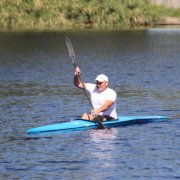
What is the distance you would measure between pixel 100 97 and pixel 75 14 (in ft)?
157

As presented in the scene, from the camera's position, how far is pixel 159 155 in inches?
882

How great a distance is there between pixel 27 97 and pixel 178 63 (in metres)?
16.2

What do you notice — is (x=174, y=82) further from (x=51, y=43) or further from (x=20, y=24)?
(x=20, y=24)

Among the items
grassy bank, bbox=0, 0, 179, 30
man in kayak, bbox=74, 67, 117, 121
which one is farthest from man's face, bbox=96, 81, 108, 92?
grassy bank, bbox=0, 0, 179, 30

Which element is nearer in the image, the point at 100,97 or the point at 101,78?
the point at 101,78

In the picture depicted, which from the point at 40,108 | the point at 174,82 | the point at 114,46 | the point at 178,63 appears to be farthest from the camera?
the point at 114,46

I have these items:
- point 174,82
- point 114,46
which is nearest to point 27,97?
point 174,82

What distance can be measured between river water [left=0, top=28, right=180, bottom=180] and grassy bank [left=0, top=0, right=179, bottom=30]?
419 inches

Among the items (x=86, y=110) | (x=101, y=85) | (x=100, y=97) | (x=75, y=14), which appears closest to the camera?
(x=101, y=85)

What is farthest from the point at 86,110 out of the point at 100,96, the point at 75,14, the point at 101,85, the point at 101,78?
the point at 75,14

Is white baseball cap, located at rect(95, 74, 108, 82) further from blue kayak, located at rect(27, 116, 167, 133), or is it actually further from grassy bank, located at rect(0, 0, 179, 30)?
grassy bank, located at rect(0, 0, 179, 30)

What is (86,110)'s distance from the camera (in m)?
30.3

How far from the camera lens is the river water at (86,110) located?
2120 cm

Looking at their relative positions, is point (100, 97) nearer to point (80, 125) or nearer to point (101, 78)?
point (101, 78)
